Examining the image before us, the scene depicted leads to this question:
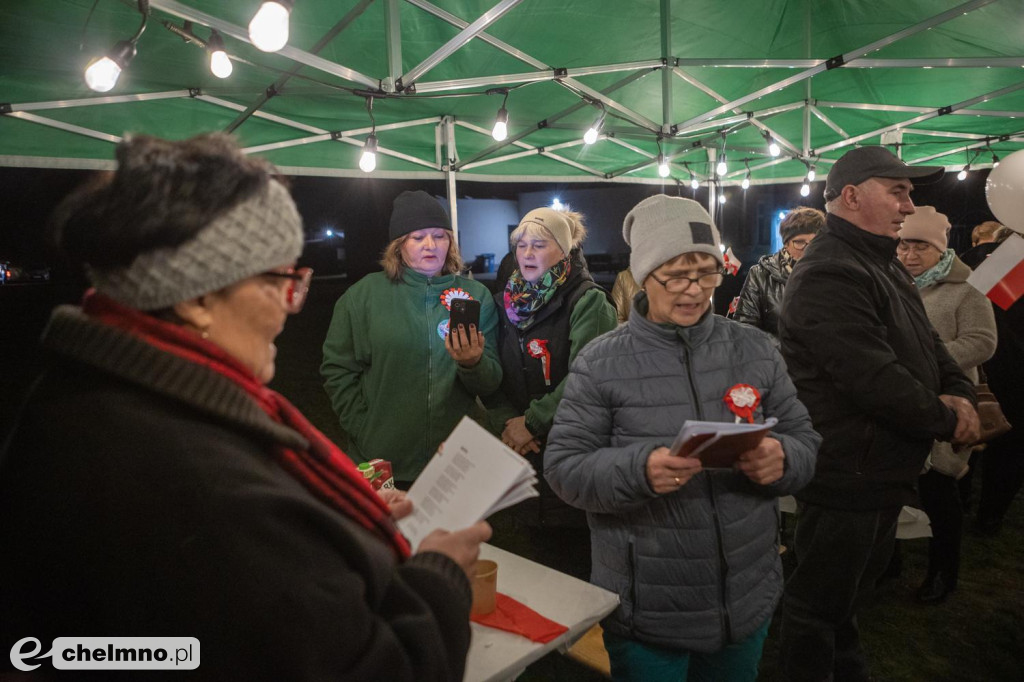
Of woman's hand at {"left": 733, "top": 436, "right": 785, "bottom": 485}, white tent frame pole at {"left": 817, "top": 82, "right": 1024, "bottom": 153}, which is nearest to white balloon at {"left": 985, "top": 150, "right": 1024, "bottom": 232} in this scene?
woman's hand at {"left": 733, "top": 436, "right": 785, "bottom": 485}

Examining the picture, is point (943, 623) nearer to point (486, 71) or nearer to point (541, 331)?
point (541, 331)

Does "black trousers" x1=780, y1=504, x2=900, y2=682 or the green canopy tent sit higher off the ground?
the green canopy tent

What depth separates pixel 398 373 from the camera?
2.55 m

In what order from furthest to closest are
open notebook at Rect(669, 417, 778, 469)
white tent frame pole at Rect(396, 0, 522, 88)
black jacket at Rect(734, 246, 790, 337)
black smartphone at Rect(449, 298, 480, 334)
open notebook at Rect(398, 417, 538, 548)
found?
black jacket at Rect(734, 246, 790, 337), white tent frame pole at Rect(396, 0, 522, 88), black smartphone at Rect(449, 298, 480, 334), open notebook at Rect(669, 417, 778, 469), open notebook at Rect(398, 417, 538, 548)

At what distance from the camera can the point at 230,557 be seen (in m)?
0.73

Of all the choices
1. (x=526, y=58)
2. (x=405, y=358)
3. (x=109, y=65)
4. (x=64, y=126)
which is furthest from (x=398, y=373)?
(x=64, y=126)

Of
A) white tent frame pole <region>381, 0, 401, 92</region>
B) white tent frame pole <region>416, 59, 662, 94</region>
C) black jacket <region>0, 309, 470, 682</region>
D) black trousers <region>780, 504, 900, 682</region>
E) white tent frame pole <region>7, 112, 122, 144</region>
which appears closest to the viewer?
black jacket <region>0, 309, 470, 682</region>

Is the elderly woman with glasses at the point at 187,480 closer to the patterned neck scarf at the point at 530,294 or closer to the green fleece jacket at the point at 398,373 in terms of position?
the green fleece jacket at the point at 398,373

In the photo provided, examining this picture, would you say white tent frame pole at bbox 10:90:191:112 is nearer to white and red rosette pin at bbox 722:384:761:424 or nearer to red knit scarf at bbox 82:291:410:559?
red knit scarf at bbox 82:291:410:559

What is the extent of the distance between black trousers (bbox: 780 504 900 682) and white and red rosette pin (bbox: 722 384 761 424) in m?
0.78

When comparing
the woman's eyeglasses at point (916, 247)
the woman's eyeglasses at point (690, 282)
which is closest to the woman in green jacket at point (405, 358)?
the woman's eyeglasses at point (690, 282)

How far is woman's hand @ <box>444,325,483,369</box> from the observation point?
2418 mm

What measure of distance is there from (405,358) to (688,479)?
140 cm

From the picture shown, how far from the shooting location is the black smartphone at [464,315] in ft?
7.92
